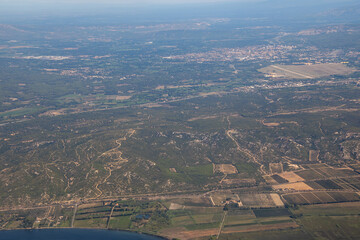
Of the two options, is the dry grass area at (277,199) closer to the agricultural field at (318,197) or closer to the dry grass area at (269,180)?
the agricultural field at (318,197)

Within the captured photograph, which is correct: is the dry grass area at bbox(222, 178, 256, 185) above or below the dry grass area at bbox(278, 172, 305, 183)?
below

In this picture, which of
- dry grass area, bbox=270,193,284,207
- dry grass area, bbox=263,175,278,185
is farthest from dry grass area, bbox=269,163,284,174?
dry grass area, bbox=270,193,284,207

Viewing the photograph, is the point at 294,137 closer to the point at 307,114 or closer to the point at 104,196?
the point at 307,114

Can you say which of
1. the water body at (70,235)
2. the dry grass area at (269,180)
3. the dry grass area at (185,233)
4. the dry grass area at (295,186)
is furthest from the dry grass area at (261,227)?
the dry grass area at (269,180)

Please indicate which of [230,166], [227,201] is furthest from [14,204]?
[230,166]

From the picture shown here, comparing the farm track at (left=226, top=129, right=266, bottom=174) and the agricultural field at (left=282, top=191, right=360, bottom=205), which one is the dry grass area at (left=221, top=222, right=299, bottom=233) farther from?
the farm track at (left=226, top=129, right=266, bottom=174)
